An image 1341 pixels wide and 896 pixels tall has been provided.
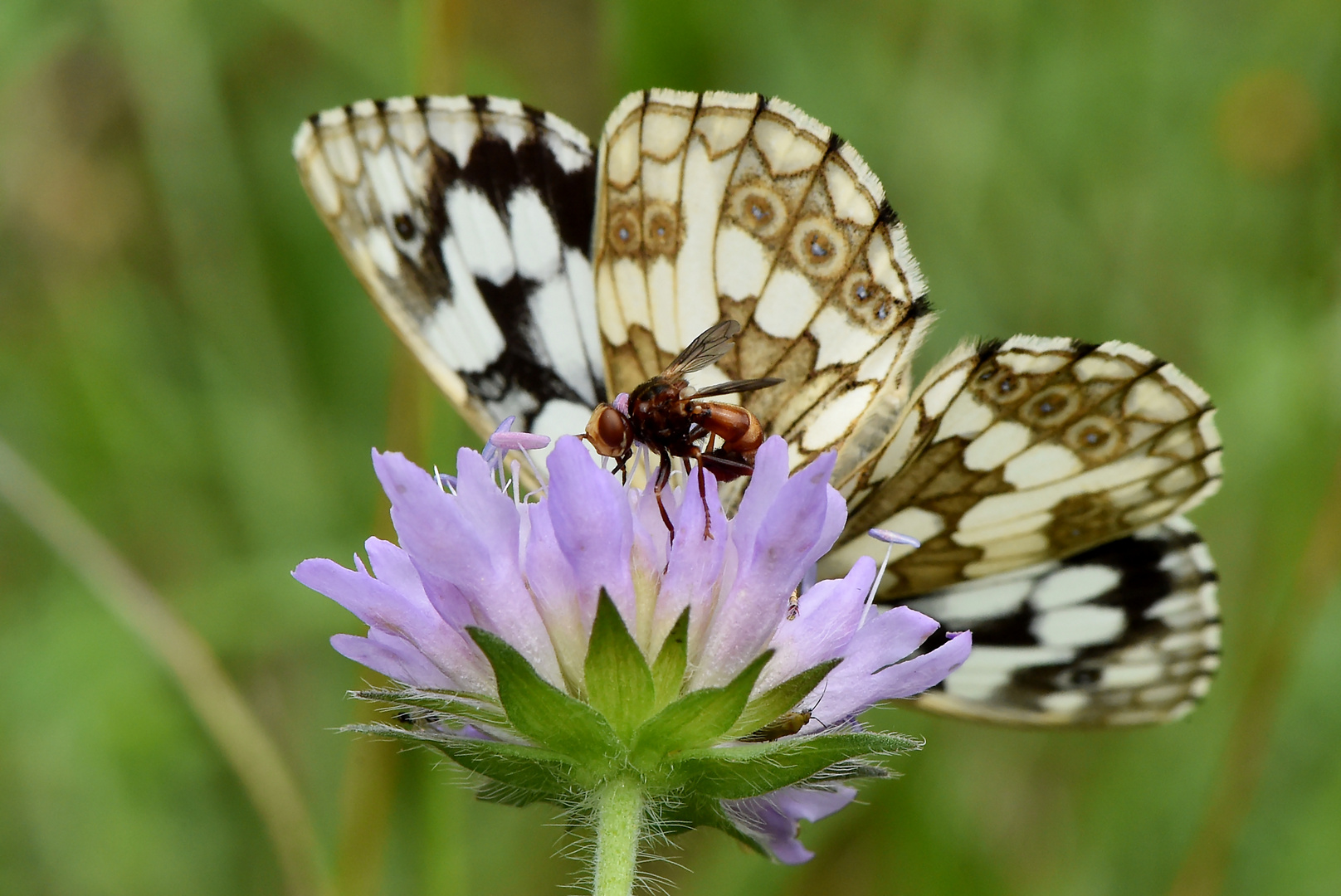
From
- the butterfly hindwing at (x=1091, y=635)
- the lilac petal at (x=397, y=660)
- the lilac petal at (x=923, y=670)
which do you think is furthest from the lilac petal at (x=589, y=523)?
the butterfly hindwing at (x=1091, y=635)

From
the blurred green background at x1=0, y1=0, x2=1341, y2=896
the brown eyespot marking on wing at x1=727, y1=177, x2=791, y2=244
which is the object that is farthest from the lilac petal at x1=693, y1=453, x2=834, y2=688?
the blurred green background at x1=0, y1=0, x2=1341, y2=896

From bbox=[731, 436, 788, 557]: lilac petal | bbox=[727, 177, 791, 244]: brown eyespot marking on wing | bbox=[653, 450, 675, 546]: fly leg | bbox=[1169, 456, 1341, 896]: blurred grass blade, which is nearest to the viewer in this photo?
bbox=[731, 436, 788, 557]: lilac petal

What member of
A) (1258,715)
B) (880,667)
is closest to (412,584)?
(880,667)

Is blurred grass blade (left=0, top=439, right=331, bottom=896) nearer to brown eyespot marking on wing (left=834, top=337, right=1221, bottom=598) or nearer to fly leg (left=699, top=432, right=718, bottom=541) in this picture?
brown eyespot marking on wing (left=834, top=337, right=1221, bottom=598)

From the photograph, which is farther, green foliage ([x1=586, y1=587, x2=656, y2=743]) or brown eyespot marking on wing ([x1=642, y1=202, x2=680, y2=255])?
brown eyespot marking on wing ([x1=642, y1=202, x2=680, y2=255])

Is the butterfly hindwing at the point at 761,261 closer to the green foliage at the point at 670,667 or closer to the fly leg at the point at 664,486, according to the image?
the fly leg at the point at 664,486
